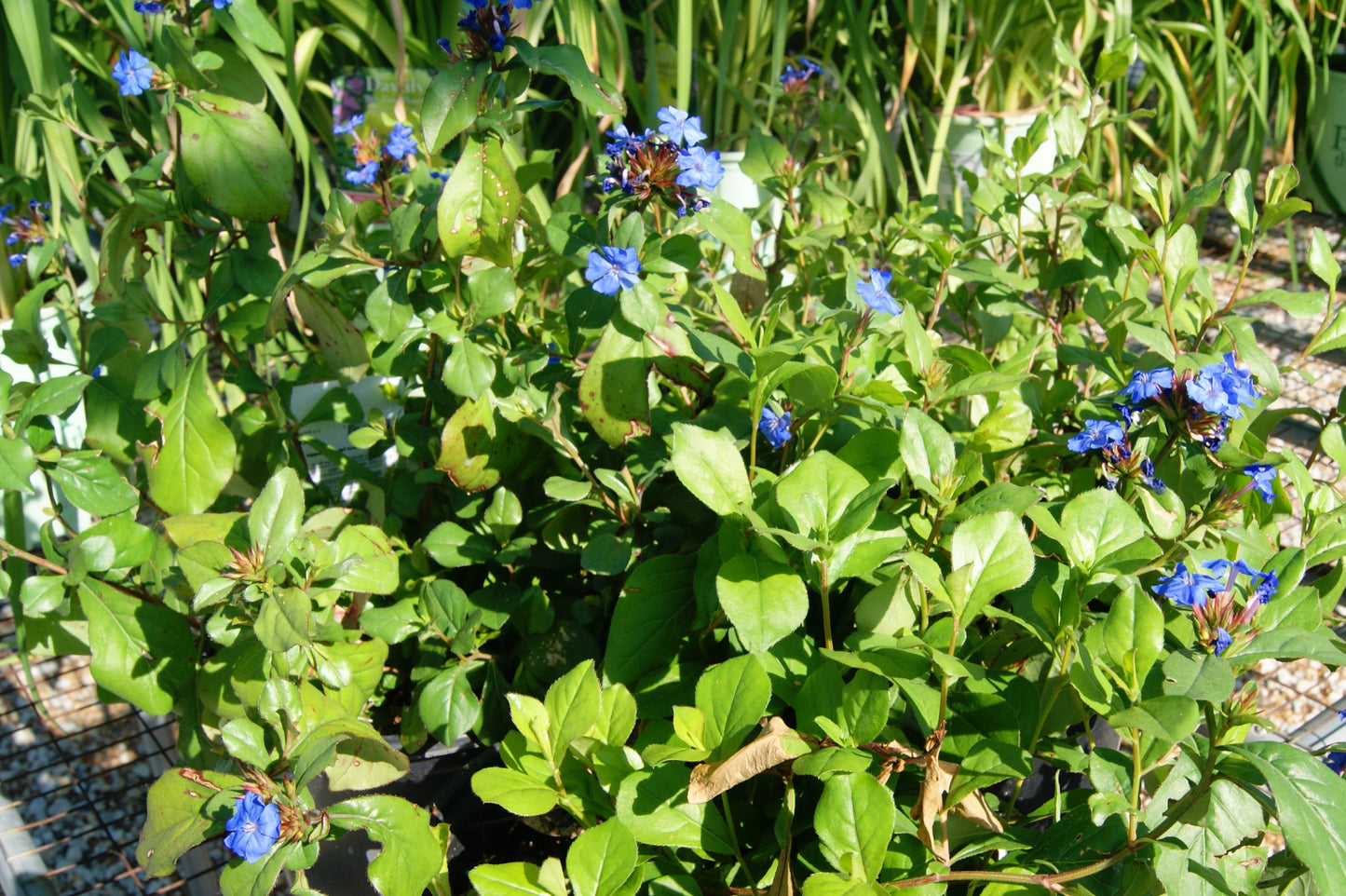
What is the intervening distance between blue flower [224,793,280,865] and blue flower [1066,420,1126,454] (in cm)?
59

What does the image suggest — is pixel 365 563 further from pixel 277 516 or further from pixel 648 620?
pixel 648 620

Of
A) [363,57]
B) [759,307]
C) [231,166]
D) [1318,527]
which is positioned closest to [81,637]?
[231,166]

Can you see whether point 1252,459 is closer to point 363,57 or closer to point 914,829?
point 914,829

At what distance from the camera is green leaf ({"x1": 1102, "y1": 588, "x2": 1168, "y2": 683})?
57 centimetres

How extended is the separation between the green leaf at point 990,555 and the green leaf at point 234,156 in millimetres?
621

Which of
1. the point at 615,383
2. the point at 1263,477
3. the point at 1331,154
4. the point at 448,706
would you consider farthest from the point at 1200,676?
the point at 1331,154

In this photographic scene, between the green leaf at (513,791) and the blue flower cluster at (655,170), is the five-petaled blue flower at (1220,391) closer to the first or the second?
the blue flower cluster at (655,170)

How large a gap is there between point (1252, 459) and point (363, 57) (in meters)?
1.78

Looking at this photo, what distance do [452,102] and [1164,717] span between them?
0.62 m

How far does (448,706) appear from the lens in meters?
0.84

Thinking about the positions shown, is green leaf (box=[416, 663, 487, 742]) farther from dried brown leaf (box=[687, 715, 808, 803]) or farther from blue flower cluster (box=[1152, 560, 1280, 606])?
blue flower cluster (box=[1152, 560, 1280, 606])

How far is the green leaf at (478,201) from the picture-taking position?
0.79 m

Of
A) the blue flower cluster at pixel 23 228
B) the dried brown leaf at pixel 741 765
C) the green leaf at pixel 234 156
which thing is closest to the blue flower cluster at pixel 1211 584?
the dried brown leaf at pixel 741 765

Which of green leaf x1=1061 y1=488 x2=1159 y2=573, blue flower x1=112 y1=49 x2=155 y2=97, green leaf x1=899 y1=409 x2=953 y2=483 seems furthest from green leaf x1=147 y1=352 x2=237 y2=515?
green leaf x1=1061 y1=488 x2=1159 y2=573
